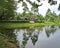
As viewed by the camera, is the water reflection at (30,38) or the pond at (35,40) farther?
the water reflection at (30,38)

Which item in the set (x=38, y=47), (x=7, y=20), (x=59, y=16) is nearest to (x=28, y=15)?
(x=59, y=16)

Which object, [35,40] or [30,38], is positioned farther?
[30,38]

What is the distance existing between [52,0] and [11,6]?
42.4 meters

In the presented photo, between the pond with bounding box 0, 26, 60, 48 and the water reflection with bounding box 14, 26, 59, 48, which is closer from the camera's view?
the pond with bounding box 0, 26, 60, 48

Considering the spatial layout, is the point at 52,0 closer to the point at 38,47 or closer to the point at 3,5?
the point at 38,47

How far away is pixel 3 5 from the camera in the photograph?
184 feet

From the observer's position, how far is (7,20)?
7081 cm

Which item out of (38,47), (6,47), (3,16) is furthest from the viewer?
(3,16)

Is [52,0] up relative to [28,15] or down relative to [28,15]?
up

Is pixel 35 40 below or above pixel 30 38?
above

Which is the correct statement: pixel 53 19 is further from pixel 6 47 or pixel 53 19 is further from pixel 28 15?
pixel 6 47

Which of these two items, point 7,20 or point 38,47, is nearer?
point 38,47

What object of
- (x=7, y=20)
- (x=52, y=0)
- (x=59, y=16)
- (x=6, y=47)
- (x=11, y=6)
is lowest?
(x=59, y=16)

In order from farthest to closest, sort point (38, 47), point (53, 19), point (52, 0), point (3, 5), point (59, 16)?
point (59, 16) → point (53, 19) → point (3, 5) → point (38, 47) → point (52, 0)
